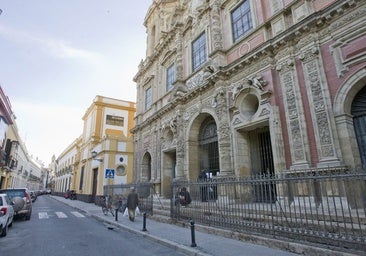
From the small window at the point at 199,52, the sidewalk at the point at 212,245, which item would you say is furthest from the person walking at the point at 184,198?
the small window at the point at 199,52

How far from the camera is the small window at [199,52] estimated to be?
46.2 feet

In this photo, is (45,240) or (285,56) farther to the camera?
(285,56)

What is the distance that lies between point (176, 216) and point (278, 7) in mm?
9709

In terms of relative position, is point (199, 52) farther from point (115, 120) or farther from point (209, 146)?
point (115, 120)

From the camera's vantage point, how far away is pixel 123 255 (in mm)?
5383

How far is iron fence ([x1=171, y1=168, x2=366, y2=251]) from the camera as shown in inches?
188

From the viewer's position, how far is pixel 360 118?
284 inches

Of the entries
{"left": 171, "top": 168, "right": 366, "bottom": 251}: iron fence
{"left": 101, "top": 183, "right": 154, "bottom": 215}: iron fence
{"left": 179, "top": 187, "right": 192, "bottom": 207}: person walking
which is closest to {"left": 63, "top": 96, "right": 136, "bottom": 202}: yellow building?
{"left": 101, "top": 183, "right": 154, "bottom": 215}: iron fence

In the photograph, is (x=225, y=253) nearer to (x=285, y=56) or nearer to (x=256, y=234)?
(x=256, y=234)

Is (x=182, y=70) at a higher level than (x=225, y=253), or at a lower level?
higher

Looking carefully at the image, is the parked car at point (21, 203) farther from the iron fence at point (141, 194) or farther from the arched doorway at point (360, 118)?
the arched doorway at point (360, 118)

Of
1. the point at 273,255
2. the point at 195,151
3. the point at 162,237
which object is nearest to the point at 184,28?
the point at 195,151

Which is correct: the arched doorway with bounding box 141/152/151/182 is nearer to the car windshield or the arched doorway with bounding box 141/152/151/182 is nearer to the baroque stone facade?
A: the baroque stone facade

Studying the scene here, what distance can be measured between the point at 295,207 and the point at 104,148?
71.5ft
